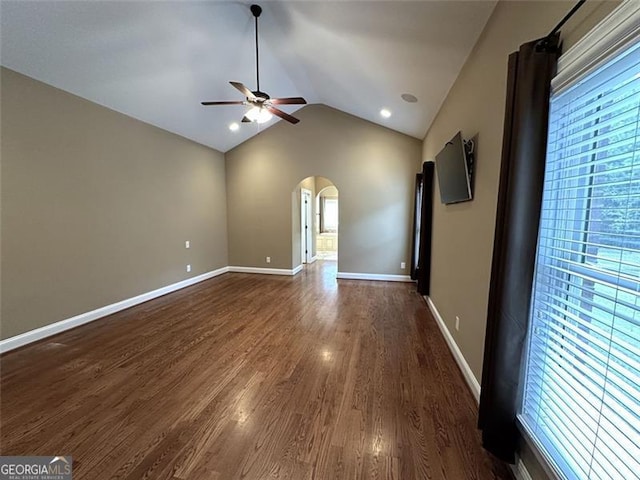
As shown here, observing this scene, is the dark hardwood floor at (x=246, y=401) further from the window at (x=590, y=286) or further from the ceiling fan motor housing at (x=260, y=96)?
the ceiling fan motor housing at (x=260, y=96)

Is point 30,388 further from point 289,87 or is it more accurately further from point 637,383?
point 289,87

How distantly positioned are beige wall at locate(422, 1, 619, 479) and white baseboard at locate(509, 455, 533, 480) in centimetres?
5

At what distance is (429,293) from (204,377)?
3337 mm

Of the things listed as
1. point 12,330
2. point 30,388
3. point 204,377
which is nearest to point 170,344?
point 204,377

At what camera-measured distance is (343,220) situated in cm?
586

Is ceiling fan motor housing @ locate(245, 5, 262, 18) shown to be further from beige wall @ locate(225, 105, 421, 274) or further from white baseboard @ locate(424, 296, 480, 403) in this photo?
white baseboard @ locate(424, 296, 480, 403)

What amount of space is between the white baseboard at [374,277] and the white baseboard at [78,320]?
315 centimetres

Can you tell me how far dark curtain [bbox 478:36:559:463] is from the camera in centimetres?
129

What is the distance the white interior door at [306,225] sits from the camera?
6.99 m

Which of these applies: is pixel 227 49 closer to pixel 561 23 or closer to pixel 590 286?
pixel 561 23

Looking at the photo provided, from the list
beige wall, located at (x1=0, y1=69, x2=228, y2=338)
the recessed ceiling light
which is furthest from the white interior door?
the recessed ceiling light

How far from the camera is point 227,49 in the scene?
11.7ft

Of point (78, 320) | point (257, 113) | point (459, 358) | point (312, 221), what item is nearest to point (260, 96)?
point (257, 113)

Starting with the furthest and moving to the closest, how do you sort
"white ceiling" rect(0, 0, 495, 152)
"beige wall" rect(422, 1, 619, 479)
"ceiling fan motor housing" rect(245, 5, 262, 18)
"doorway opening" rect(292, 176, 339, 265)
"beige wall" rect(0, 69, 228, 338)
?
1. "doorway opening" rect(292, 176, 339, 265)
2. "ceiling fan motor housing" rect(245, 5, 262, 18)
3. "beige wall" rect(0, 69, 228, 338)
4. "white ceiling" rect(0, 0, 495, 152)
5. "beige wall" rect(422, 1, 619, 479)
